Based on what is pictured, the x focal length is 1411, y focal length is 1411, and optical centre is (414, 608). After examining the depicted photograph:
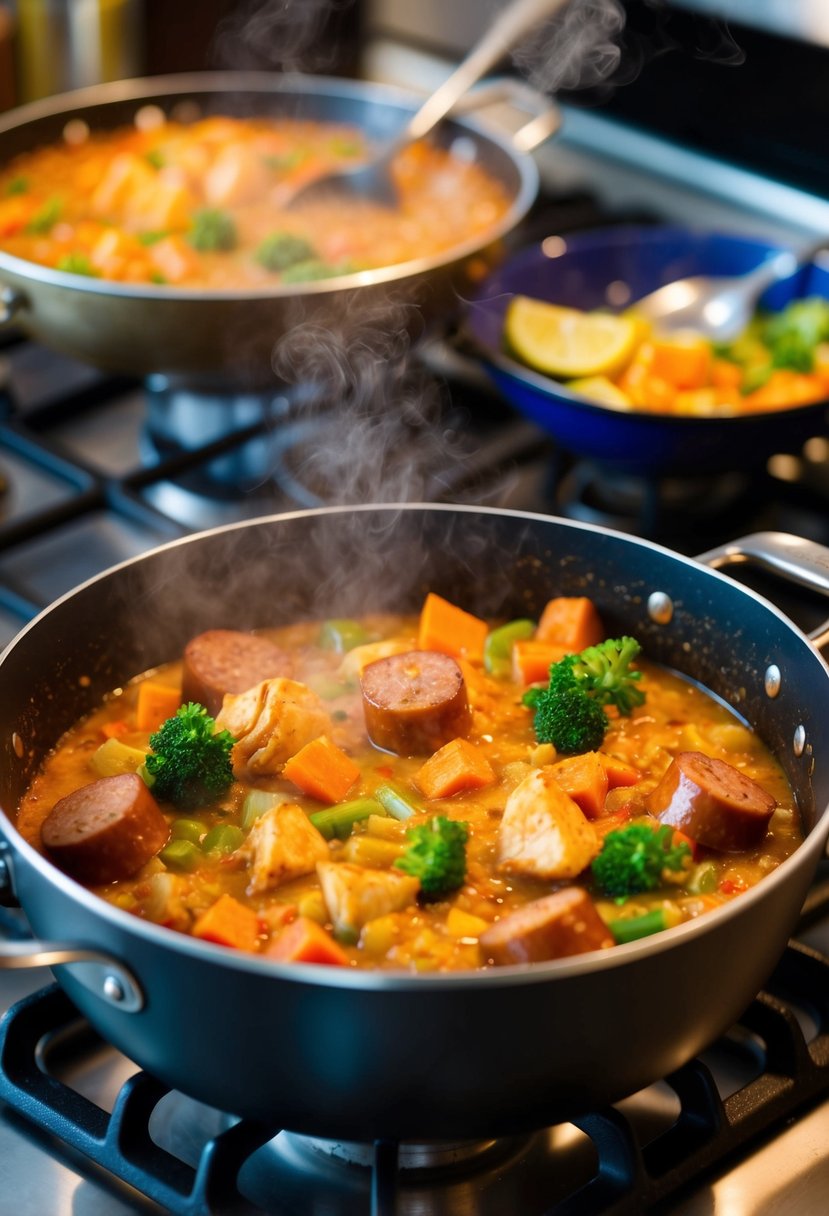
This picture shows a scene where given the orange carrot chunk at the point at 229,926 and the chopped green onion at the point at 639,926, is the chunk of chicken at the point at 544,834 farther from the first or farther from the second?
the orange carrot chunk at the point at 229,926

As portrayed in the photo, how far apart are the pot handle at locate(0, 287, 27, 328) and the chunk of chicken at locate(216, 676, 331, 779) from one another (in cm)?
88

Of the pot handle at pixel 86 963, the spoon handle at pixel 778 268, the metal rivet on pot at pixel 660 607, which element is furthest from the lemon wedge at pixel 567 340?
the pot handle at pixel 86 963

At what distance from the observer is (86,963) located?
1.10 metres

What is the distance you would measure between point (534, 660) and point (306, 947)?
630 mm

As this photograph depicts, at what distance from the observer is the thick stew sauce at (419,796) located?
1.28m

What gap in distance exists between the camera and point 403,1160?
1273mm

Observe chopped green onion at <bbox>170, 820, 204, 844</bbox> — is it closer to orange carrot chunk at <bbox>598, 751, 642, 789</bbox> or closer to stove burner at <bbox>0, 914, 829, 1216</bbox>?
stove burner at <bbox>0, 914, 829, 1216</bbox>

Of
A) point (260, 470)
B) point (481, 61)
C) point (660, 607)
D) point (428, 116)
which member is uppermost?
point (481, 61)

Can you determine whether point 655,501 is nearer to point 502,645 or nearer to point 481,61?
point 502,645

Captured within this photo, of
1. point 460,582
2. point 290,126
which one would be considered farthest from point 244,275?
point 460,582

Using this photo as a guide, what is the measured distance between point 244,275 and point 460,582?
86cm

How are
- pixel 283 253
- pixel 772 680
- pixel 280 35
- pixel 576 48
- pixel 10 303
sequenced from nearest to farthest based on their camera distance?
1. pixel 772 680
2. pixel 10 303
3. pixel 283 253
4. pixel 576 48
5. pixel 280 35

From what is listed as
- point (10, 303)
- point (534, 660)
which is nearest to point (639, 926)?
point (534, 660)

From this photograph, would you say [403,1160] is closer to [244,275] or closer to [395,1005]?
[395,1005]
